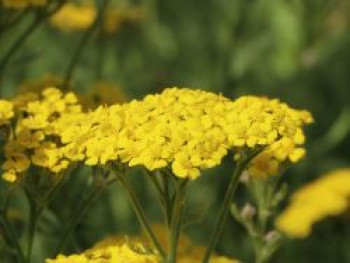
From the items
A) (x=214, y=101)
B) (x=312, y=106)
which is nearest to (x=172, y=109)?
(x=214, y=101)

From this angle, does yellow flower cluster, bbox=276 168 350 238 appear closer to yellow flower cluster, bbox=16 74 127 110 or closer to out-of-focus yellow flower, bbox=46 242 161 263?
yellow flower cluster, bbox=16 74 127 110

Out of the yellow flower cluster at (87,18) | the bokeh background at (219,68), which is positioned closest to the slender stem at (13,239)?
the bokeh background at (219,68)

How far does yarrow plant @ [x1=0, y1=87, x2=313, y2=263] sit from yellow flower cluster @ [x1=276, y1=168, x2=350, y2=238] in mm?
1124

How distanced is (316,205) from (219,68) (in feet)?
3.91

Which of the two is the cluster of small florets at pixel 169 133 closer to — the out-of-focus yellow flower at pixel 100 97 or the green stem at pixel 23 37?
the out-of-focus yellow flower at pixel 100 97

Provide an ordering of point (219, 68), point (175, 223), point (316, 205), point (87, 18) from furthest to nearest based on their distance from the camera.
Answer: point (219, 68)
point (87, 18)
point (316, 205)
point (175, 223)

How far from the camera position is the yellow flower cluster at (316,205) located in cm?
353

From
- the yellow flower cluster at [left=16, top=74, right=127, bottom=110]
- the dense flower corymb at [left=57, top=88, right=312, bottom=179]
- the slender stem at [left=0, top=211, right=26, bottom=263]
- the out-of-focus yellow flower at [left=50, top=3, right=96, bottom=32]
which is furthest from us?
the out-of-focus yellow flower at [left=50, top=3, right=96, bottom=32]

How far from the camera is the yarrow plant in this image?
1.98m

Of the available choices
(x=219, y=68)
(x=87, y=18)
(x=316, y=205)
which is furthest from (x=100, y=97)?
(x=219, y=68)

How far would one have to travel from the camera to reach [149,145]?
198 centimetres

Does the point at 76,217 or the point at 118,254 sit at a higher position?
the point at 76,217

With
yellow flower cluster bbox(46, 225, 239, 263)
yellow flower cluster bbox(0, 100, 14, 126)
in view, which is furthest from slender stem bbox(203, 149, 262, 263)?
yellow flower cluster bbox(0, 100, 14, 126)

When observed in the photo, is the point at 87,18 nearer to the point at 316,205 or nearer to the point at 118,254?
the point at 316,205
